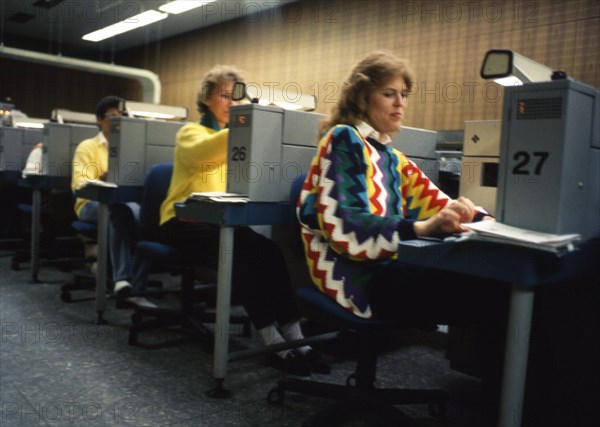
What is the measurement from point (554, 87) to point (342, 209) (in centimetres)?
61

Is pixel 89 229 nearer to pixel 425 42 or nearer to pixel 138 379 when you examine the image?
pixel 138 379

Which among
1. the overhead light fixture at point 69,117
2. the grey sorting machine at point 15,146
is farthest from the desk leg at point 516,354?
the grey sorting machine at point 15,146

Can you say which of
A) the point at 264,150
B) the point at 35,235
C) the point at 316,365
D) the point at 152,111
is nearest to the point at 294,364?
the point at 316,365

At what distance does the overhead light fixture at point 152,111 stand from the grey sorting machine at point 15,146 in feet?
5.68

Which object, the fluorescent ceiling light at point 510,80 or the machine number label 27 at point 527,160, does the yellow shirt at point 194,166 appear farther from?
the machine number label 27 at point 527,160

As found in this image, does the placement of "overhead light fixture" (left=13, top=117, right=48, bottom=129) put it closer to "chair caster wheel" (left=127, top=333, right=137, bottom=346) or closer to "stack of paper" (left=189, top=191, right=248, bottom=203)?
"chair caster wheel" (left=127, top=333, right=137, bottom=346)

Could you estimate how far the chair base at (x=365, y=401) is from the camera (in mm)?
1609

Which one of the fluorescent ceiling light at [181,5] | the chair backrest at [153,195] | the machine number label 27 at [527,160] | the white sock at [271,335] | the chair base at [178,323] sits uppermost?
Result: the fluorescent ceiling light at [181,5]

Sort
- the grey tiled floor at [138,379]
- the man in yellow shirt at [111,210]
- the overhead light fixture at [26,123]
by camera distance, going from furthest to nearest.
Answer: the overhead light fixture at [26,123] < the man in yellow shirt at [111,210] < the grey tiled floor at [138,379]

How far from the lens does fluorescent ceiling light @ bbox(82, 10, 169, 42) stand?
19.3ft

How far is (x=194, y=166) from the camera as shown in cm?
252

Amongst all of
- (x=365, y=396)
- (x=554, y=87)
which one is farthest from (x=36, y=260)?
(x=554, y=87)

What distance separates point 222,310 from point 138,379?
0.47 meters

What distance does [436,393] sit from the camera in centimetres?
179
